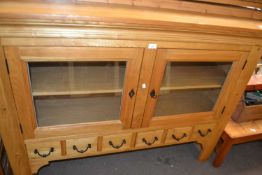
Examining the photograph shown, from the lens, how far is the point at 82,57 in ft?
2.59

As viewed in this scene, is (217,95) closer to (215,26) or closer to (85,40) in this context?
(215,26)

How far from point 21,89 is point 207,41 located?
2.80 ft

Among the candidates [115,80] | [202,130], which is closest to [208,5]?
[115,80]

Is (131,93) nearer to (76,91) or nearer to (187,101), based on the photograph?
(76,91)

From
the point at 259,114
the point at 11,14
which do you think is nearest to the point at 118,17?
the point at 11,14

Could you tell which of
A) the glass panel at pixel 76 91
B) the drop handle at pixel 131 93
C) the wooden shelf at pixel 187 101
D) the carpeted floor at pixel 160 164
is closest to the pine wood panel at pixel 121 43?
the glass panel at pixel 76 91

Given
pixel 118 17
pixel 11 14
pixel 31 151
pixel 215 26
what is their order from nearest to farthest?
1. pixel 11 14
2. pixel 118 17
3. pixel 215 26
4. pixel 31 151

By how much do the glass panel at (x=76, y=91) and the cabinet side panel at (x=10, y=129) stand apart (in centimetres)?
10

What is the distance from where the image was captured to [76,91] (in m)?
0.96

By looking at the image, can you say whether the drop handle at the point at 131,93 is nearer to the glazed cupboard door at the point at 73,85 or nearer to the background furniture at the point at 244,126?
the glazed cupboard door at the point at 73,85

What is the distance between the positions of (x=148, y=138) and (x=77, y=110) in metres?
0.47

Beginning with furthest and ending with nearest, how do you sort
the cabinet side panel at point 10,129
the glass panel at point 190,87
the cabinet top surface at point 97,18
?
1. the glass panel at point 190,87
2. the cabinet side panel at point 10,129
3. the cabinet top surface at point 97,18

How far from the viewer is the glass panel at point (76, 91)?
88 centimetres

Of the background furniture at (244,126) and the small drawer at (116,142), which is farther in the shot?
the background furniture at (244,126)
